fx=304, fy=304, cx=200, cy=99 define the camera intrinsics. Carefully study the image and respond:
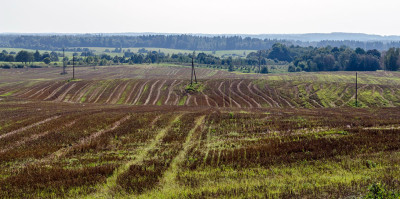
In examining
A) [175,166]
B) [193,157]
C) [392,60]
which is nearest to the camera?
[175,166]

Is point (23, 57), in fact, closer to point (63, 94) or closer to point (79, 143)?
point (63, 94)

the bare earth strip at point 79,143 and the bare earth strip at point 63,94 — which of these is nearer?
the bare earth strip at point 79,143

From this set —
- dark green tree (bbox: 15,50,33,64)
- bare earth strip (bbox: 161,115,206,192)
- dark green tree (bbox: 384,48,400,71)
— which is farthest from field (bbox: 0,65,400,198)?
dark green tree (bbox: 15,50,33,64)

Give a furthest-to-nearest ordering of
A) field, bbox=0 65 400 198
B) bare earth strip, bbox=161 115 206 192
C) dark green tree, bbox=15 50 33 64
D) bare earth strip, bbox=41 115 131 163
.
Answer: dark green tree, bbox=15 50 33 64
bare earth strip, bbox=41 115 131 163
bare earth strip, bbox=161 115 206 192
field, bbox=0 65 400 198

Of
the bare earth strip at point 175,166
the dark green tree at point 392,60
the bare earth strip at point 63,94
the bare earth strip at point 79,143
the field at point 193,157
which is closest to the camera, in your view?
the field at point 193,157

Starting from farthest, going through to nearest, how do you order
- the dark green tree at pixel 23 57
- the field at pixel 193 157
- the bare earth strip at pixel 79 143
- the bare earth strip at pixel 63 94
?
the dark green tree at pixel 23 57 < the bare earth strip at pixel 63 94 < the bare earth strip at pixel 79 143 < the field at pixel 193 157

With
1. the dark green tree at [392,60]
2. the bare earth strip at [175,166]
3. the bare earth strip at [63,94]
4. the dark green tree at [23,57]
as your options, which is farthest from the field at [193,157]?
the dark green tree at [23,57]

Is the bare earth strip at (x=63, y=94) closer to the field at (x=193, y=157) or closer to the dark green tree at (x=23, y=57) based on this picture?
the field at (x=193, y=157)

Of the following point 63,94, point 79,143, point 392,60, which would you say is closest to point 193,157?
point 79,143

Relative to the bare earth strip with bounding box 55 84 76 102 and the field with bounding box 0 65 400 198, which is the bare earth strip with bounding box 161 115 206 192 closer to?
the field with bounding box 0 65 400 198

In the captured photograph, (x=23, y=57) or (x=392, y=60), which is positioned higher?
(x=392, y=60)

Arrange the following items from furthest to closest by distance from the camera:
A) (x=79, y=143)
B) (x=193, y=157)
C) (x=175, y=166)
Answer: (x=79, y=143) → (x=193, y=157) → (x=175, y=166)

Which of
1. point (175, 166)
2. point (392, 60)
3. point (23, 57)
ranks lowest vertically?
point (175, 166)

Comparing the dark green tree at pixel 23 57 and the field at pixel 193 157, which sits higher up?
the dark green tree at pixel 23 57
